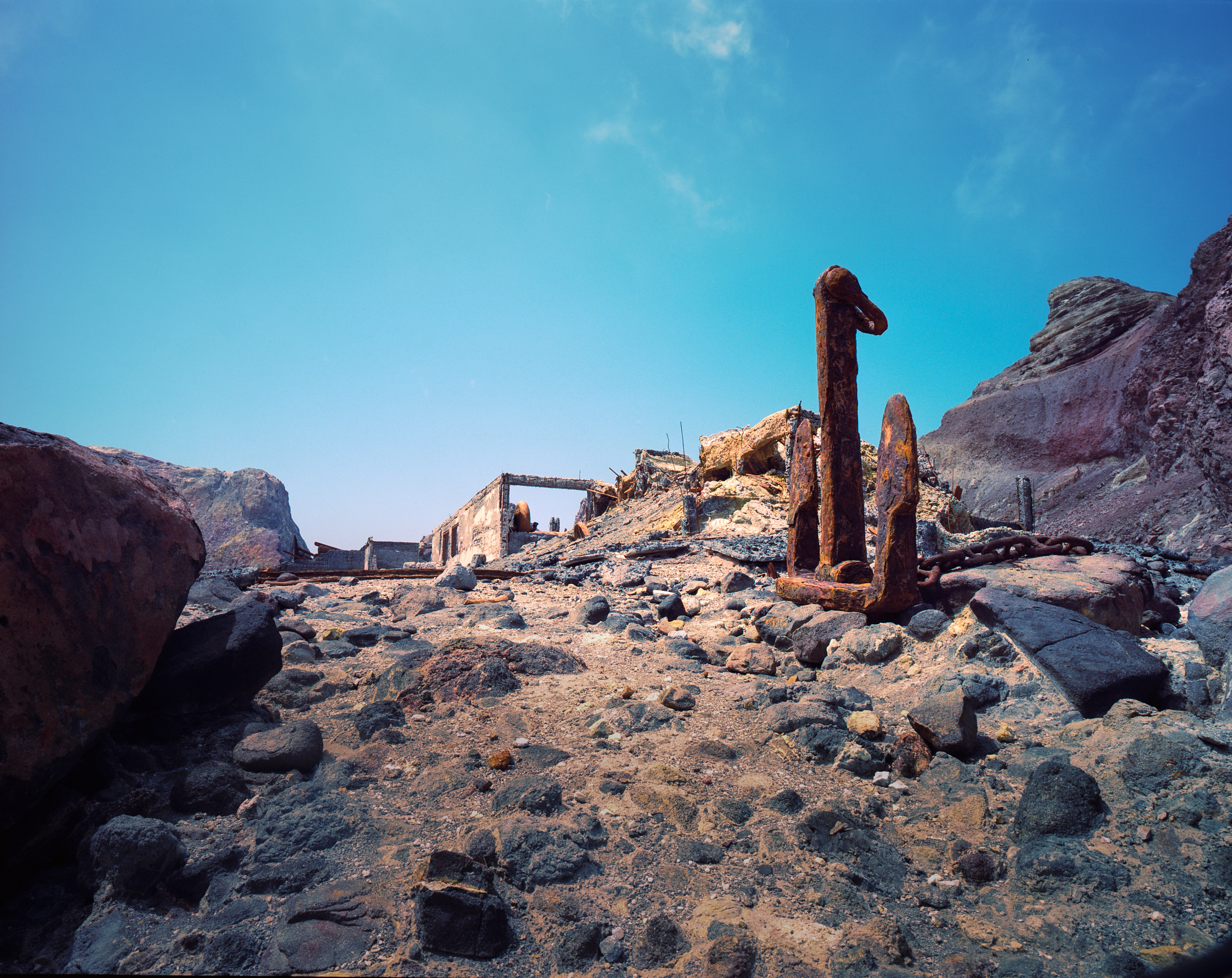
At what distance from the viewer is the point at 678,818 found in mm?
1906

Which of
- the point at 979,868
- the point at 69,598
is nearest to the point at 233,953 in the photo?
the point at 69,598

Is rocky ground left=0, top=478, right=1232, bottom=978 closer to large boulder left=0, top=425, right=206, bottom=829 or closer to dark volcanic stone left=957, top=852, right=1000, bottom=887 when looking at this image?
dark volcanic stone left=957, top=852, right=1000, bottom=887

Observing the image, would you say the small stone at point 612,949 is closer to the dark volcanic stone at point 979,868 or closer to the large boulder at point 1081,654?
the dark volcanic stone at point 979,868

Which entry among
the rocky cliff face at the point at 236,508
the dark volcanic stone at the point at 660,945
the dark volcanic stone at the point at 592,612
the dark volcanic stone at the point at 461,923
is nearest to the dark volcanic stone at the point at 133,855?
the dark volcanic stone at the point at 461,923

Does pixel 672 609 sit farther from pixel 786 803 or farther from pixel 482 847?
pixel 482 847

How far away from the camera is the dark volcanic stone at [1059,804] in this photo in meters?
1.75

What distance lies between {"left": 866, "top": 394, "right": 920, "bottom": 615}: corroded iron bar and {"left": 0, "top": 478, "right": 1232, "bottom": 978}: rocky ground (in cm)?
19

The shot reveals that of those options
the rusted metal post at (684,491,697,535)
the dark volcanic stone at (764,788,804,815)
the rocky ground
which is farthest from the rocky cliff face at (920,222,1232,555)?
the dark volcanic stone at (764,788,804,815)

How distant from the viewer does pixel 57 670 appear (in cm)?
162

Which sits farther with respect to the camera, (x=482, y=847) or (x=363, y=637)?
(x=363, y=637)

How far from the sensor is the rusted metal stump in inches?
128

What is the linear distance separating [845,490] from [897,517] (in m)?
1.01

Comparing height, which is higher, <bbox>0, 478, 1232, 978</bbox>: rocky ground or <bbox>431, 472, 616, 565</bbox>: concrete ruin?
<bbox>431, 472, 616, 565</bbox>: concrete ruin

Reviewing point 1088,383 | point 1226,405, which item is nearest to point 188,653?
point 1226,405
